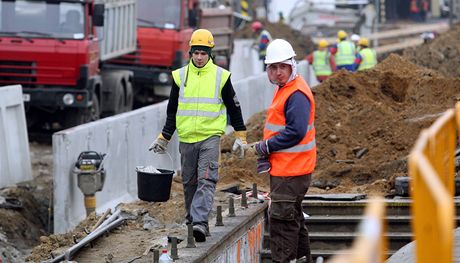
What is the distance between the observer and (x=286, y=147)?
965cm

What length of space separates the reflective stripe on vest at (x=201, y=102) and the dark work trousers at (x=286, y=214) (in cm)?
91

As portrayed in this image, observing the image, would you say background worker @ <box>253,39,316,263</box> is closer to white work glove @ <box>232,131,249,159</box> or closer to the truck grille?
white work glove @ <box>232,131,249,159</box>

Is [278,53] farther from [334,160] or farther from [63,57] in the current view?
[63,57]

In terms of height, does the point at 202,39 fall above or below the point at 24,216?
above

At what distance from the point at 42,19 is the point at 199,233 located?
45.4 ft

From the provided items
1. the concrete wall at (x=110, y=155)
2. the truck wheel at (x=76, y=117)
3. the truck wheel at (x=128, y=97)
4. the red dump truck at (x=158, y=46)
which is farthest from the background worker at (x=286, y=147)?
the red dump truck at (x=158, y=46)

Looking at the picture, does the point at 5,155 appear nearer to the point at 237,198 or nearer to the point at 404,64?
the point at 237,198

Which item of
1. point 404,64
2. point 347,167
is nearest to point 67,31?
point 404,64

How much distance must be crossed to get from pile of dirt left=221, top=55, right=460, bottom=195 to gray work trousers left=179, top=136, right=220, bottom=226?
9.57 ft

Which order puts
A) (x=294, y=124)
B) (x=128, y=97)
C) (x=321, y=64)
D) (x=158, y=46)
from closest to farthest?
(x=294, y=124) → (x=128, y=97) → (x=158, y=46) → (x=321, y=64)

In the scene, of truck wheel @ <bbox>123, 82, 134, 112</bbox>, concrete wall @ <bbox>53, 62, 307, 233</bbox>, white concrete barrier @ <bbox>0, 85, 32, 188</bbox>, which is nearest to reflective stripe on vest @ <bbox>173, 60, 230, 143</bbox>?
concrete wall @ <bbox>53, 62, 307, 233</bbox>

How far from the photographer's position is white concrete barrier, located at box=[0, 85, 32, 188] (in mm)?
17394

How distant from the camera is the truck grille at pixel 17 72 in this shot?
76.8 feet

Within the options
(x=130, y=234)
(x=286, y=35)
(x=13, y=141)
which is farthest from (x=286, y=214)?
(x=286, y=35)
